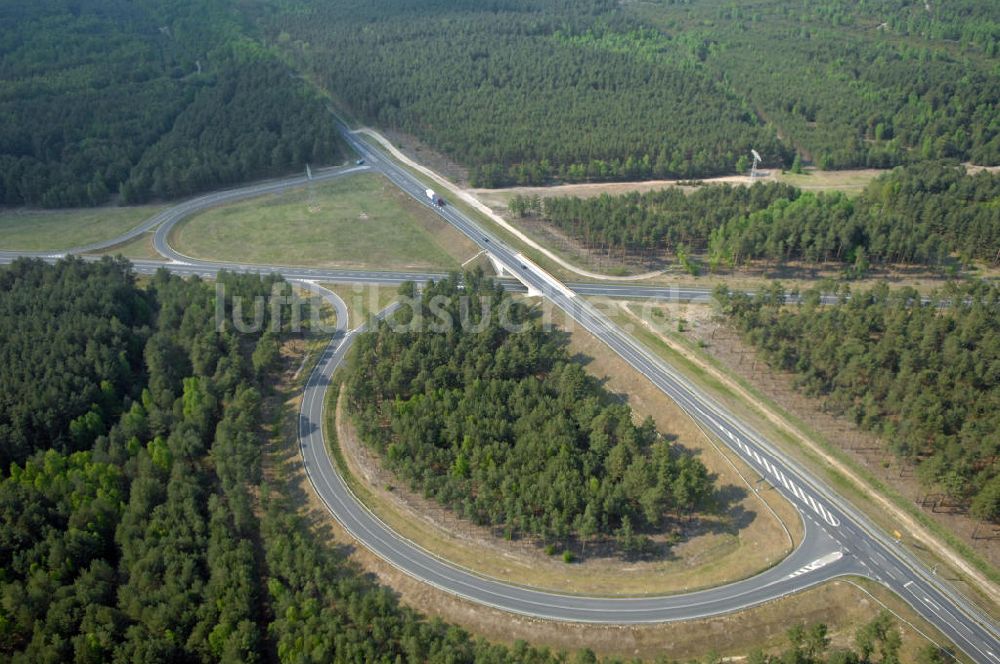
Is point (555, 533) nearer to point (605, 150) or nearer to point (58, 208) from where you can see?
point (605, 150)

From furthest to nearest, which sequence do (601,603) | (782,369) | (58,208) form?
1. (58,208)
2. (782,369)
3. (601,603)

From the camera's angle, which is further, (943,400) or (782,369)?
(782,369)

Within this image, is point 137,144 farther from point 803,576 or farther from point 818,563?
point 818,563

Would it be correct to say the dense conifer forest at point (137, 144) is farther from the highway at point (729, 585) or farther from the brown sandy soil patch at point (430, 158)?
the highway at point (729, 585)

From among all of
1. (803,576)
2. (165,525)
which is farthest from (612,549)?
(165,525)

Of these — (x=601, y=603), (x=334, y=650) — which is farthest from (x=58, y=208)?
(x=601, y=603)

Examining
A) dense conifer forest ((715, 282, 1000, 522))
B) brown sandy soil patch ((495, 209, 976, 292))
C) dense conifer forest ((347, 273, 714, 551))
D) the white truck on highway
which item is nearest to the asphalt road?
dense conifer forest ((347, 273, 714, 551))
